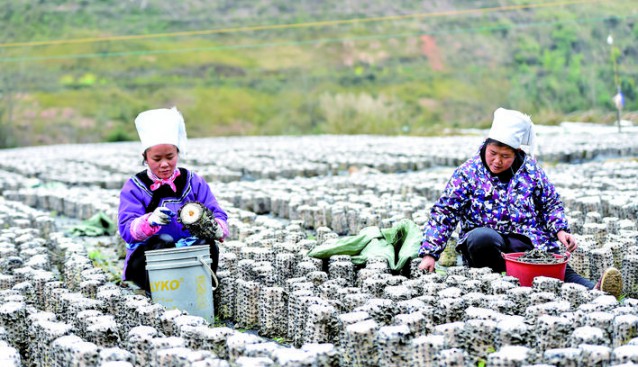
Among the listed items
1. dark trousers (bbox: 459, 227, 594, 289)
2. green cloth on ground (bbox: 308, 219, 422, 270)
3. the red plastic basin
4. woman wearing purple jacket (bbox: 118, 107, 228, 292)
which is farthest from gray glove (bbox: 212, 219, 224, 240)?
the red plastic basin

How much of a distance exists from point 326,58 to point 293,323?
47.6 meters

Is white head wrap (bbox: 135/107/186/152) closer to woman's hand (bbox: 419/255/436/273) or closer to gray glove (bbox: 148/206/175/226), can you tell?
gray glove (bbox: 148/206/175/226)

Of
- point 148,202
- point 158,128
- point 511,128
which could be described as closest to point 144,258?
point 148,202

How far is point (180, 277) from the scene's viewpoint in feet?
14.7

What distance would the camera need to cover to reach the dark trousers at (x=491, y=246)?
486 centimetres

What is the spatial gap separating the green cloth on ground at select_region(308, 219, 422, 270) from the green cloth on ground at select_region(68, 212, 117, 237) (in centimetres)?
316

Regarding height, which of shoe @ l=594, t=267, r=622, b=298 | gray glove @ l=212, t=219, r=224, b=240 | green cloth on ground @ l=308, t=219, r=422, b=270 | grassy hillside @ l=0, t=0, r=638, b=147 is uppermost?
grassy hillside @ l=0, t=0, r=638, b=147

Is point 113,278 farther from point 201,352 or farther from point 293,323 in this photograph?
point 201,352

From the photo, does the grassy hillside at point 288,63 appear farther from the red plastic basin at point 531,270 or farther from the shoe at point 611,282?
the shoe at point 611,282

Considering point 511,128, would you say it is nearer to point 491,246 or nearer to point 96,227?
point 491,246

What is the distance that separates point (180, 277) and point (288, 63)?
46416 mm

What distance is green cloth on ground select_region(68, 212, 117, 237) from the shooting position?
25.7ft

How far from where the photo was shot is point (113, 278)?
5891 millimetres

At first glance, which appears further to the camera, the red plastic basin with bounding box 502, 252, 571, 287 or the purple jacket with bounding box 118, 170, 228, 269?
the purple jacket with bounding box 118, 170, 228, 269
